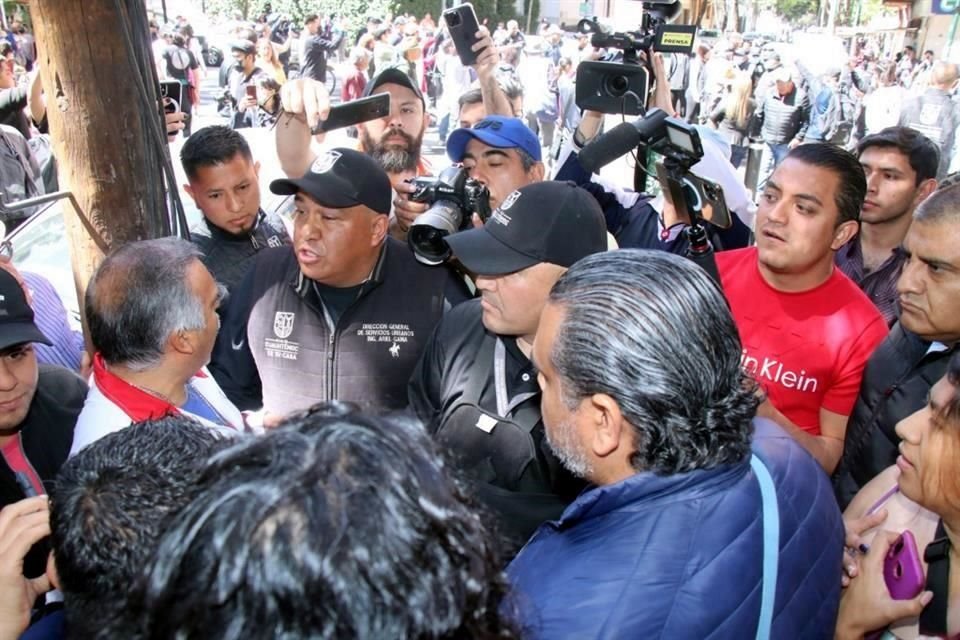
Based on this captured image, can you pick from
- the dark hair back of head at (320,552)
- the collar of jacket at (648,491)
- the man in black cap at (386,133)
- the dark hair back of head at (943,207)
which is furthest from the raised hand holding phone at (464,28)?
the dark hair back of head at (320,552)

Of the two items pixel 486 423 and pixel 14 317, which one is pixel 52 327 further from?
pixel 486 423

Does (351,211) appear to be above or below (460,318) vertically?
above

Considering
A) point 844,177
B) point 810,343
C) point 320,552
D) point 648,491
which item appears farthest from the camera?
point 844,177

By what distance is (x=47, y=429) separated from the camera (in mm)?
2113

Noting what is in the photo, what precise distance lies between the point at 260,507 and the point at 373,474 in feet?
0.40

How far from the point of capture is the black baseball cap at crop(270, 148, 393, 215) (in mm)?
2557

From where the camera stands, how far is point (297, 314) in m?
2.59

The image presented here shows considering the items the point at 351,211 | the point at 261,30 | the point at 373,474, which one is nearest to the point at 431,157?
the point at 261,30

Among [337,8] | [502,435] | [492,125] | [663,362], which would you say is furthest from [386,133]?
[337,8]

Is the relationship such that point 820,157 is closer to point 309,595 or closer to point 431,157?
point 309,595

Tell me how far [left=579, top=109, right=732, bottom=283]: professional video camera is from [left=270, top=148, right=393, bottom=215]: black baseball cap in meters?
0.89

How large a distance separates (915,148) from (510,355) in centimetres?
232

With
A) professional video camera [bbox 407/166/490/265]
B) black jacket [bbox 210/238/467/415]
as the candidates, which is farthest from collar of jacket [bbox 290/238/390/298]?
professional video camera [bbox 407/166/490/265]

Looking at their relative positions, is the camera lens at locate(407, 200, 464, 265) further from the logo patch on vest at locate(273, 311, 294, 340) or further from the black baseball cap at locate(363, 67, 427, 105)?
the black baseball cap at locate(363, 67, 427, 105)
